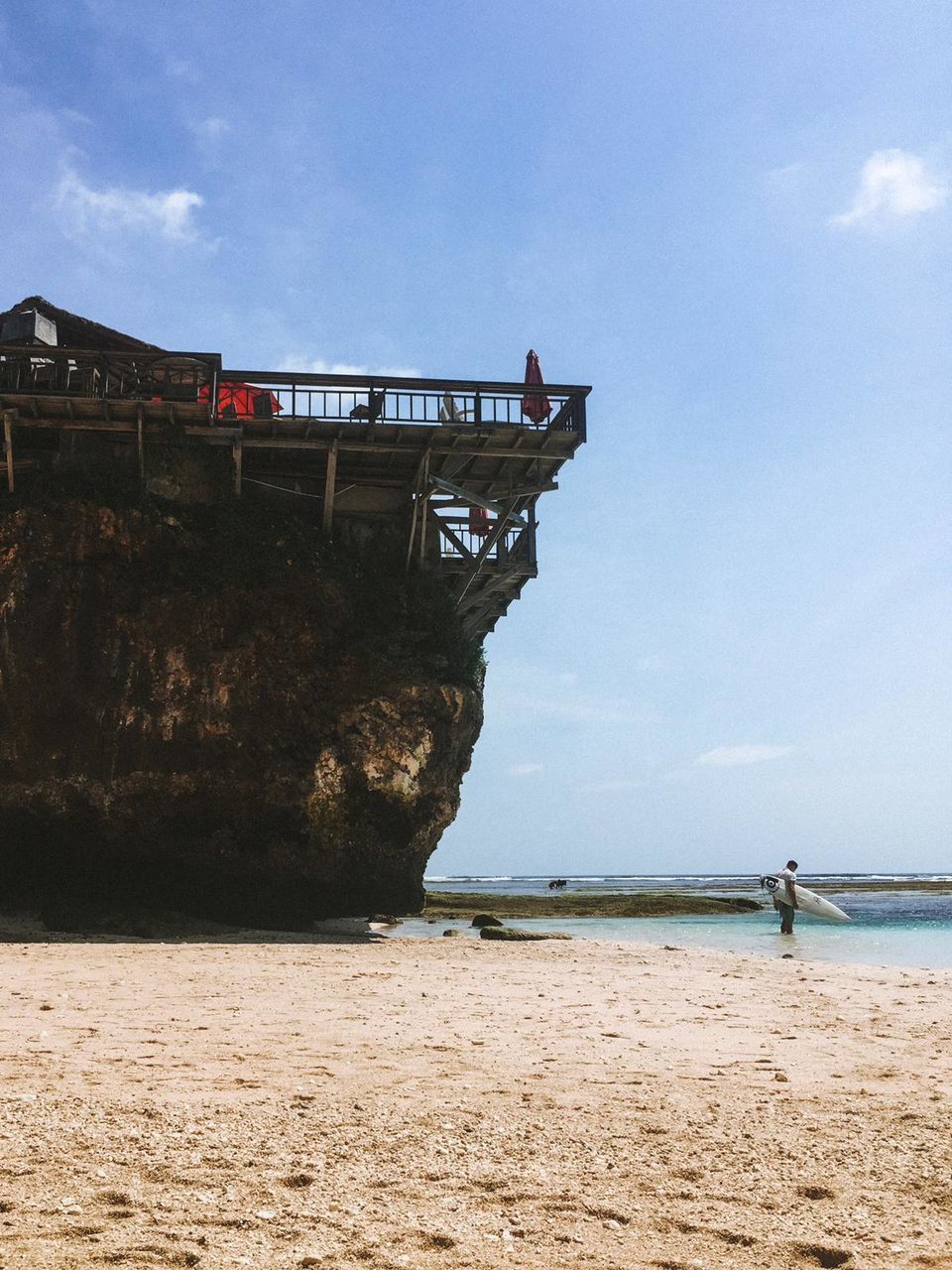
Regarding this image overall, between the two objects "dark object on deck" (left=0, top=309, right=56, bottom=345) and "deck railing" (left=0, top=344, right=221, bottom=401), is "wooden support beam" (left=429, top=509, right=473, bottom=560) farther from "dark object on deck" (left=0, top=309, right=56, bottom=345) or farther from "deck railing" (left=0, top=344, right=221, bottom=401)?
"dark object on deck" (left=0, top=309, right=56, bottom=345)

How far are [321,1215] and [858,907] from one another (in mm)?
43493

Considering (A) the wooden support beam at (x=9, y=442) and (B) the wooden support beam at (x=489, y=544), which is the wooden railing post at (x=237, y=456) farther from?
(B) the wooden support beam at (x=489, y=544)

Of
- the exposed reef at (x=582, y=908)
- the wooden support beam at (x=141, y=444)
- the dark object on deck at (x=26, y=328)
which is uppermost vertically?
the dark object on deck at (x=26, y=328)

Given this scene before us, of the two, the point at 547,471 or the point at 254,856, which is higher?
the point at 547,471

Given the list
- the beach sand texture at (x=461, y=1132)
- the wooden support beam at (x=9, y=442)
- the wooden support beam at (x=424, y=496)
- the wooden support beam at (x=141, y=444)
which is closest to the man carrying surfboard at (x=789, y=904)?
the wooden support beam at (x=424, y=496)

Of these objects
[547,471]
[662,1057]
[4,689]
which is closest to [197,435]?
[4,689]

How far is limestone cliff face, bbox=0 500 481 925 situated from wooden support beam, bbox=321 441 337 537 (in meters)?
1.47

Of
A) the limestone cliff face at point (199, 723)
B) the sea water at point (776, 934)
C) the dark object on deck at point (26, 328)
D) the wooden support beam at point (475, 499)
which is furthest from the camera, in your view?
the dark object on deck at point (26, 328)

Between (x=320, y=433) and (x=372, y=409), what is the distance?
1.30 m

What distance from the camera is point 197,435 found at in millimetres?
20250

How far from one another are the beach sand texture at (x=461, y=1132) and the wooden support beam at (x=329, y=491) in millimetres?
13188

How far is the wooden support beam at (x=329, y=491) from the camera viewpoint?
20.3 m

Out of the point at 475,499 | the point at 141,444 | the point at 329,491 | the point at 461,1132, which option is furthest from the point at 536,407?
the point at 461,1132

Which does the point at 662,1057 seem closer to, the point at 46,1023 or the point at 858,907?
the point at 46,1023
